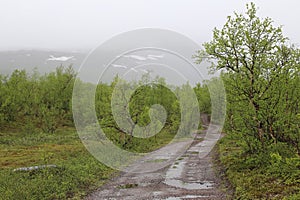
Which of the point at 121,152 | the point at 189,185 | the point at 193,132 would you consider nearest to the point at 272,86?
the point at 189,185

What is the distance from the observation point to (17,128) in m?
66.8

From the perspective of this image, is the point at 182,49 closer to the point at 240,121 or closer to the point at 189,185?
the point at 240,121

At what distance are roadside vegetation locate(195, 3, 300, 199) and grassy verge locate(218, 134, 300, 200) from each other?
6cm

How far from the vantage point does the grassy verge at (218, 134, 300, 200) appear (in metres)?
14.5

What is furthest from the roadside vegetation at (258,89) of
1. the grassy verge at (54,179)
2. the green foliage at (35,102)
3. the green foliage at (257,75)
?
the green foliage at (35,102)

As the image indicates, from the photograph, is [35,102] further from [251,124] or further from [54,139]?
[251,124]

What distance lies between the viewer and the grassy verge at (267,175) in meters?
14.5

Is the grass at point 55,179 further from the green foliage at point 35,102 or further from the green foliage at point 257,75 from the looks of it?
the green foliage at point 35,102

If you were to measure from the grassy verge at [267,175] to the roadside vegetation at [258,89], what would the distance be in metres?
0.06

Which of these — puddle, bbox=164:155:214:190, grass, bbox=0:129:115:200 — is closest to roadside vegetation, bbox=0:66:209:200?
grass, bbox=0:129:115:200

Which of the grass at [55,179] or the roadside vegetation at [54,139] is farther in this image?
the roadside vegetation at [54,139]

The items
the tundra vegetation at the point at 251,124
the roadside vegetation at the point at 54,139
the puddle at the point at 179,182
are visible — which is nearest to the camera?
the tundra vegetation at the point at 251,124

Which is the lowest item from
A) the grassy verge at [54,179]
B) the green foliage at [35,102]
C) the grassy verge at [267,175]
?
the grassy verge at [54,179]

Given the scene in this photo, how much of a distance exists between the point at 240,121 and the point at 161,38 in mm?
7923
